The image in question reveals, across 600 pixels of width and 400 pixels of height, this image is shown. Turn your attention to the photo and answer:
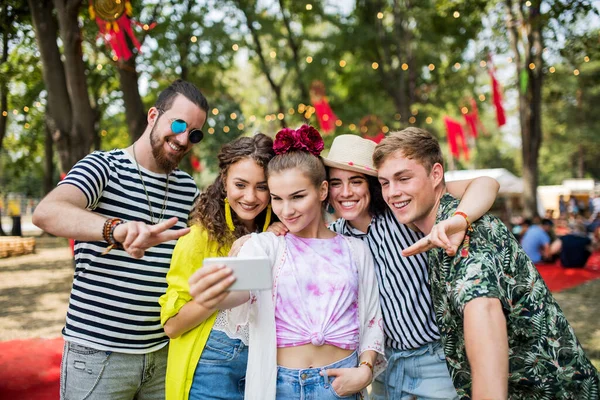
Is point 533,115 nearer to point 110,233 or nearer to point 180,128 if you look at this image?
point 180,128

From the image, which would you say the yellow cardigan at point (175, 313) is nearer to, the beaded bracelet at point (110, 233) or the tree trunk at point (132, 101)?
the beaded bracelet at point (110, 233)

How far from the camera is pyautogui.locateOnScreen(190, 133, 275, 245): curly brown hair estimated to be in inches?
92.6

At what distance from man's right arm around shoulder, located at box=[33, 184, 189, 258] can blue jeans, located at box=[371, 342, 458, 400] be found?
1.45m

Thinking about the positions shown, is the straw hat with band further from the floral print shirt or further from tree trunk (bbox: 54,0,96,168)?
tree trunk (bbox: 54,0,96,168)

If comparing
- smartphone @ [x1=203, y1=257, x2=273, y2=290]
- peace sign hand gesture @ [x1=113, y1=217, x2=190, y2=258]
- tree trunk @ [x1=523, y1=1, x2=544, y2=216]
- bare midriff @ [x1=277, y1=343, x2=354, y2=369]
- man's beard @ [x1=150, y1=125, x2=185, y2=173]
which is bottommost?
bare midriff @ [x1=277, y1=343, x2=354, y2=369]

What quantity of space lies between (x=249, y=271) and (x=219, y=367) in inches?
32.3

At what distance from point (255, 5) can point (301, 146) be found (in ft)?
38.9

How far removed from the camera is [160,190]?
2588mm

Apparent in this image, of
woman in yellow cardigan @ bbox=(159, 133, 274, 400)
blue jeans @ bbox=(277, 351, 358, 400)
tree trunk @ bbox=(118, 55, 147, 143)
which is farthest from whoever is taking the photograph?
tree trunk @ bbox=(118, 55, 147, 143)

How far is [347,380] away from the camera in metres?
2.08

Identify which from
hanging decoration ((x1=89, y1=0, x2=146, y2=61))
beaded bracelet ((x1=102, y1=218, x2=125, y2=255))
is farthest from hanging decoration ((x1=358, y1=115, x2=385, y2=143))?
beaded bracelet ((x1=102, y1=218, x2=125, y2=255))

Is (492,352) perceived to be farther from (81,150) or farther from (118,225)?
(81,150)

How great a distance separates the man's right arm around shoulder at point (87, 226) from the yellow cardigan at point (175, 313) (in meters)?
0.37

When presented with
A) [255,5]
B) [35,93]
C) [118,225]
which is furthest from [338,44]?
[118,225]
